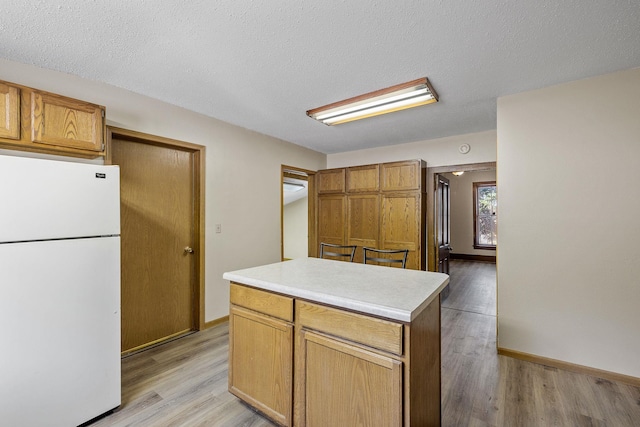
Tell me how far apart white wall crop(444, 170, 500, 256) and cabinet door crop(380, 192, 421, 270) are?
13.3 ft

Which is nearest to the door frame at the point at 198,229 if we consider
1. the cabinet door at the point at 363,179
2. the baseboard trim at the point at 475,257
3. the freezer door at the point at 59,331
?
the freezer door at the point at 59,331

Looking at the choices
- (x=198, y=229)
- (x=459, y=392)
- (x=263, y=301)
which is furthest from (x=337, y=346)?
(x=198, y=229)

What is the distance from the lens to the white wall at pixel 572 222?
2.10 m

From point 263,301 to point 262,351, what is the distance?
11.7 inches

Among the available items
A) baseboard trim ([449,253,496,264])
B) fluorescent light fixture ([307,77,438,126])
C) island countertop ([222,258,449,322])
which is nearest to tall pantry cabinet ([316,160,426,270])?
fluorescent light fixture ([307,77,438,126])

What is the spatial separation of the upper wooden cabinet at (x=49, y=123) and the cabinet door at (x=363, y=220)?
123 inches

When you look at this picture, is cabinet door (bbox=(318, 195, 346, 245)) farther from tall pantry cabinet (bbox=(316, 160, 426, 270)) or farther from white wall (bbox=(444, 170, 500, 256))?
white wall (bbox=(444, 170, 500, 256))

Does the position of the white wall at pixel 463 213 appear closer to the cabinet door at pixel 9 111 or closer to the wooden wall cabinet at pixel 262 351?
the wooden wall cabinet at pixel 262 351

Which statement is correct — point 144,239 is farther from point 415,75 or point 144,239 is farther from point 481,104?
point 481,104

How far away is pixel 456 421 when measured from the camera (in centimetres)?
172

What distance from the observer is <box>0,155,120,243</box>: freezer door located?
1.44 m

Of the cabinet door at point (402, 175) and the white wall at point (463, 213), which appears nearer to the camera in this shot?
the cabinet door at point (402, 175)

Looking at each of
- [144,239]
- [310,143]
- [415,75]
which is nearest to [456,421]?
[415,75]

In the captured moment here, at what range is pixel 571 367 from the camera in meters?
2.26
